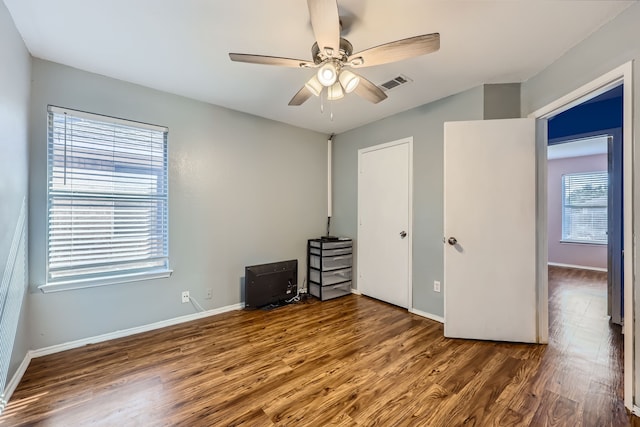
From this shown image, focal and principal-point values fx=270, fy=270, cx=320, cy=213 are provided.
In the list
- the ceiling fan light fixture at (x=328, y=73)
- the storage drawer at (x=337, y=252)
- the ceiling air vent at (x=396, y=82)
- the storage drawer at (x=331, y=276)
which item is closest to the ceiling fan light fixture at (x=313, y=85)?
the ceiling fan light fixture at (x=328, y=73)

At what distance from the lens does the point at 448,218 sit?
2.56 m

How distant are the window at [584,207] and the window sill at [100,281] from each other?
7.72 meters

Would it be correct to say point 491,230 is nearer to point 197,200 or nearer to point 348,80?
point 348,80

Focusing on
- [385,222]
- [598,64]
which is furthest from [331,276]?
[598,64]

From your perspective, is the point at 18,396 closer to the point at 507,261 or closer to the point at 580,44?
A: the point at 507,261

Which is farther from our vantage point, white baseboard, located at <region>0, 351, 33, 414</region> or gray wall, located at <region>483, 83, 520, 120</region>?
gray wall, located at <region>483, 83, 520, 120</region>

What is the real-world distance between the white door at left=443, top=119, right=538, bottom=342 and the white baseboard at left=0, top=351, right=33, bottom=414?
323 cm

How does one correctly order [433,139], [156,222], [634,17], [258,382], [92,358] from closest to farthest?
[634,17], [258,382], [92,358], [156,222], [433,139]

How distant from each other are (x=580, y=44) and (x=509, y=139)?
2.44 ft

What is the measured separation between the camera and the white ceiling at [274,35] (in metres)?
1.63

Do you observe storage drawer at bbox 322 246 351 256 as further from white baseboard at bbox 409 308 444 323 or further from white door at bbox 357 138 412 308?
white baseboard at bbox 409 308 444 323

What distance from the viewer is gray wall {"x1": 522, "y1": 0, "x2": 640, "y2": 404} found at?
1.58 meters

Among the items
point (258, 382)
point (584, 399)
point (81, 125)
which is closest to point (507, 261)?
point (584, 399)

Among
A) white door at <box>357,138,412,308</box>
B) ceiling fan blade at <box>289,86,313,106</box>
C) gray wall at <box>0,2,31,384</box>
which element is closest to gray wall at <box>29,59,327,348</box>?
gray wall at <box>0,2,31,384</box>
